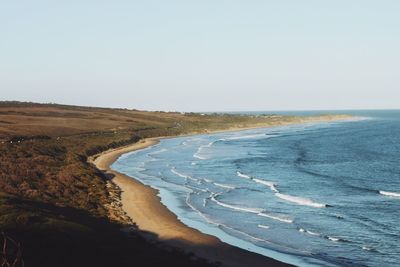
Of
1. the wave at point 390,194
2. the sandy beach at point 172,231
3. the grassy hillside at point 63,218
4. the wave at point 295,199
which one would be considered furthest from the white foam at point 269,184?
the grassy hillside at point 63,218

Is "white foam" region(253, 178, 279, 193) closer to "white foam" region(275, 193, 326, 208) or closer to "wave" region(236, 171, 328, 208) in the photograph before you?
"wave" region(236, 171, 328, 208)

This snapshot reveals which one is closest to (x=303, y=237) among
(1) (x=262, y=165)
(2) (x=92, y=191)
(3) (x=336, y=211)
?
(3) (x=336, y=211)

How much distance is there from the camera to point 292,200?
50.1 m

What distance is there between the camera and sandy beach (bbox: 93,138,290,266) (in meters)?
31.0

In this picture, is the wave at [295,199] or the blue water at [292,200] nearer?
the blue water at [292,200]

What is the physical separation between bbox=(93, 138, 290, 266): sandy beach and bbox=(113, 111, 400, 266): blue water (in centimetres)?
130

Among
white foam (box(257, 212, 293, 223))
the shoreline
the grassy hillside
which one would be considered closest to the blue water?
white foam (box(257, 212, 293, 223))

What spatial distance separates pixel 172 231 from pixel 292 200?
1699 centimetres

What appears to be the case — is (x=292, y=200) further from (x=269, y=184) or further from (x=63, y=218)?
(x=63, y=218)

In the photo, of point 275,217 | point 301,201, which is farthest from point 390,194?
point 275,217

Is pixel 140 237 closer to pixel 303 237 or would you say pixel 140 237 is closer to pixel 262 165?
pixel 303 237

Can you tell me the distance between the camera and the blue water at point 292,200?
33938mm

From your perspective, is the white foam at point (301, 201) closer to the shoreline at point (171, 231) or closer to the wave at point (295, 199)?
the wave at point (295, 199)

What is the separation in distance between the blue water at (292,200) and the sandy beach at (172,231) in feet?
4.27
